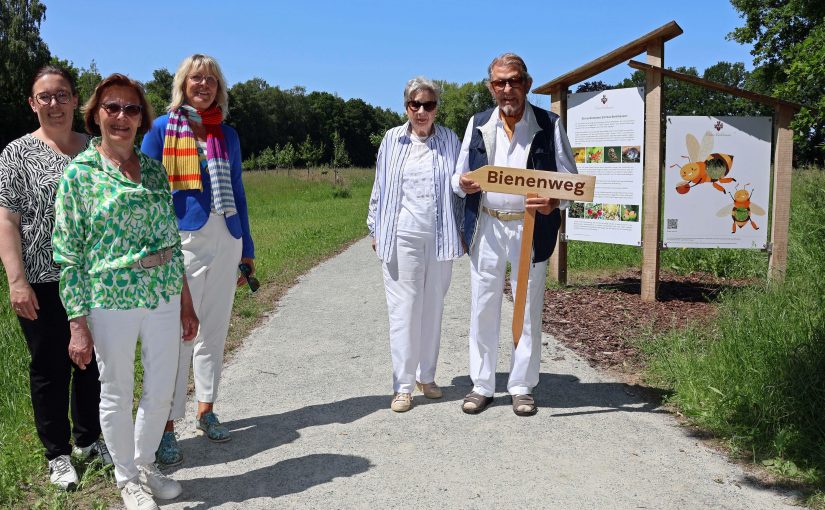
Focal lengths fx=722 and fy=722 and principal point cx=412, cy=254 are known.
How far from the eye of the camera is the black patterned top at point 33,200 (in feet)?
11.8

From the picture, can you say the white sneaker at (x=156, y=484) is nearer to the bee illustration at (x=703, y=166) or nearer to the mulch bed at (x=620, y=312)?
the mulch bed at (x=620, y=312)

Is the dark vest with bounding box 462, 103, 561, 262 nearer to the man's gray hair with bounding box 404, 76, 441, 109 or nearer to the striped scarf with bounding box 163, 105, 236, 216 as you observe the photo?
the man's gray hair with bounding box 404, 76, 441, 109

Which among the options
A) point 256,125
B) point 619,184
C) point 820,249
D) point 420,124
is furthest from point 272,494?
point 256,125

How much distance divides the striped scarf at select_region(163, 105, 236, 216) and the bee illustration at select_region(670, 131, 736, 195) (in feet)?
18.4

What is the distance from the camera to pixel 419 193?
4.91 m

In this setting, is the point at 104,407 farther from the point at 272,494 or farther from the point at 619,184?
the point at 619,184

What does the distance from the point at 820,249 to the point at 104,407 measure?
8443 millimetres

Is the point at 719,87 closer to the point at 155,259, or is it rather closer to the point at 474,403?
the point at 474,403

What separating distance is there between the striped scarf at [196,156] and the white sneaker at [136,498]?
5.15 ft

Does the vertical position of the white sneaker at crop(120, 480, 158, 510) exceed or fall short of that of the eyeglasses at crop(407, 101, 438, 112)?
it falls short

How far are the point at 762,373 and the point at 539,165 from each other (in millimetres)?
1944

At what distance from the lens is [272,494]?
3680 millimetres

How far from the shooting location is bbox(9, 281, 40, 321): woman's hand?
350 centimetres

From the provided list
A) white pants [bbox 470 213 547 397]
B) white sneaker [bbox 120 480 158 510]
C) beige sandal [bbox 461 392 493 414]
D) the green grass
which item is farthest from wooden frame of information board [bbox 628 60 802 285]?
white sneaker [bbox 120 480 158 510]
